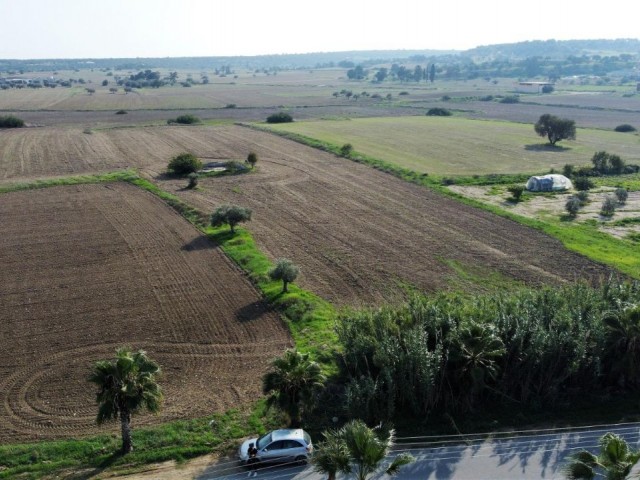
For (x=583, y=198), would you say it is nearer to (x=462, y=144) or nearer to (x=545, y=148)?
(x=545, y=148)

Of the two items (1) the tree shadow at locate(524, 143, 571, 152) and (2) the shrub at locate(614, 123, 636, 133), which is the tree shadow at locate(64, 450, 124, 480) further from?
(2) the shrub at locate(614, 123, 636, 133)

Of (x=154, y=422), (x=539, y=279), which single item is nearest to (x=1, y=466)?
(x=154, y=422)

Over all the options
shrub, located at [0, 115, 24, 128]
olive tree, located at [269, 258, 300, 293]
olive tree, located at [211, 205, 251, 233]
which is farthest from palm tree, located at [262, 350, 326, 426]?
shrub, located at [0, 115, 24, 128]

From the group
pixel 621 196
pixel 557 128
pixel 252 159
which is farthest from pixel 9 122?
pixel 621 196

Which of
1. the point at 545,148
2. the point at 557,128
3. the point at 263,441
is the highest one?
the point at 557,128

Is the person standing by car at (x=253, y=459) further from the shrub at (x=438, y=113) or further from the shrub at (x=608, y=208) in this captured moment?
the shrub at (x=438, y=113)
